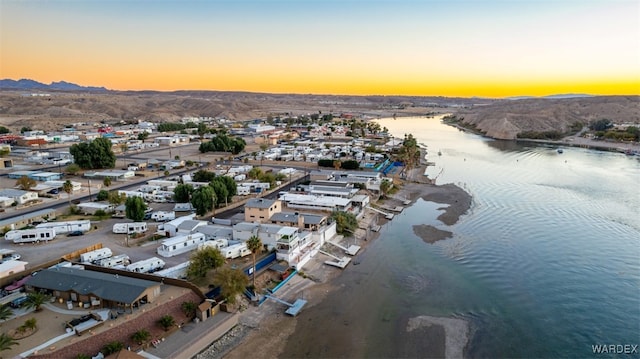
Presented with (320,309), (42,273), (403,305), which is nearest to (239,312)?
(320,309)

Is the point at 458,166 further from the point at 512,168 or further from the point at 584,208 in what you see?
the point at 584,208

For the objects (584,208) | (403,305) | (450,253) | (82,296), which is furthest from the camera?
(584,208)

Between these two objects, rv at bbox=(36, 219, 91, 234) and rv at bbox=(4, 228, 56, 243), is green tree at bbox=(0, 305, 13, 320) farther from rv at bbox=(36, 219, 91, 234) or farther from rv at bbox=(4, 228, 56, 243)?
rv at bbox=(36, 219, 91, 234)

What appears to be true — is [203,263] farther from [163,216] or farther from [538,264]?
[538,264]

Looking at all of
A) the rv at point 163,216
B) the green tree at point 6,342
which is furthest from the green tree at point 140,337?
the rv at point 163,216

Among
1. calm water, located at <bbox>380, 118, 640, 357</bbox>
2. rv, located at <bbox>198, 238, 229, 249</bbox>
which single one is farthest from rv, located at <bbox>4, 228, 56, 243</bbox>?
calm water, located at <bbox>380, 118, 640, 357</bbox>
